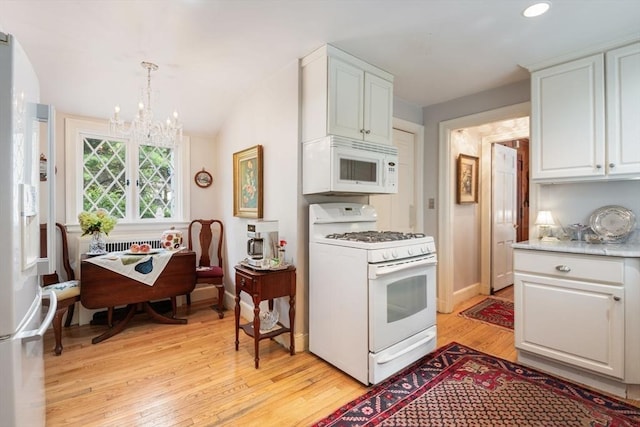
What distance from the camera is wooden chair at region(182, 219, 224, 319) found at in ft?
10.7

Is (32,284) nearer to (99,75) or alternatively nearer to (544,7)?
(99,75)

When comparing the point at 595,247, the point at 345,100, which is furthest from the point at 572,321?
the point at 345,100

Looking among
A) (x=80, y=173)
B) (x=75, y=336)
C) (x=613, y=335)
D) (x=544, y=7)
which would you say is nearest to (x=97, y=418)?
(x=75, y=336)

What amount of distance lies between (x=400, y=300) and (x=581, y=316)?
1152 millimetres

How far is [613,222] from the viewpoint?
7.39 ft

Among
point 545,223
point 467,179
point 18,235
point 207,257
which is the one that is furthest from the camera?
point 467,179

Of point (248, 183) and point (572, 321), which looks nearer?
point (572, 321)

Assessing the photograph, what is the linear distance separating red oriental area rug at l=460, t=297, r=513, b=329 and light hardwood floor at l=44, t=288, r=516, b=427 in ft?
0.69

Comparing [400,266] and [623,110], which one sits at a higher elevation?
[623,110]

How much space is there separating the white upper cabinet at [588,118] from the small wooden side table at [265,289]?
2.15 meters

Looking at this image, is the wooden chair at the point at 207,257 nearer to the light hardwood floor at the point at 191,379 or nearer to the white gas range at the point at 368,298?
the light hardwood floor at the point at 191,379

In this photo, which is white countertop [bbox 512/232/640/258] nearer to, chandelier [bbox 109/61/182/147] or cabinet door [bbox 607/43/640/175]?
cabinet door [bbox 607/43/640/175]

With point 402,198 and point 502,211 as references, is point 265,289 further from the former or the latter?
point 502,211

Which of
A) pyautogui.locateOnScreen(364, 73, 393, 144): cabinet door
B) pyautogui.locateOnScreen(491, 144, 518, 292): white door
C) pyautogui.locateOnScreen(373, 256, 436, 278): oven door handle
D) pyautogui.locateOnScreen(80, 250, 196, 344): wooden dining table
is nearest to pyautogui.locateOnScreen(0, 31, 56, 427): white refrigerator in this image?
pyautogui.locateOnScreen(373, 256, 436, 278): oven door handle
